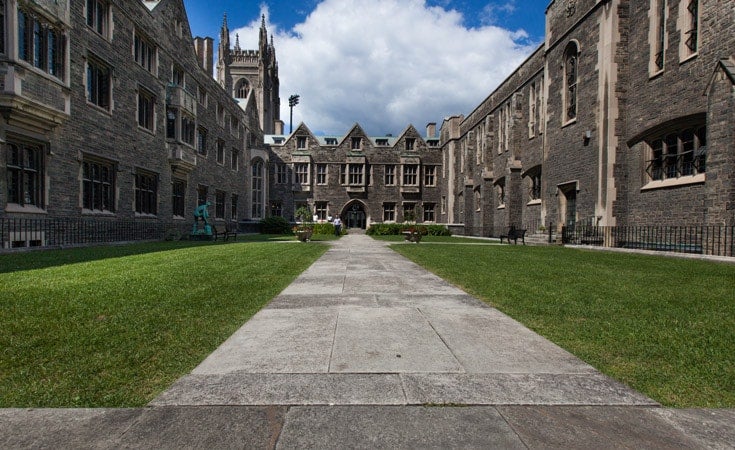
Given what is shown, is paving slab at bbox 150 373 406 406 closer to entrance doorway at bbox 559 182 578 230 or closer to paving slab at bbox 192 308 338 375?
paving slab at bbox 192 308 338 375

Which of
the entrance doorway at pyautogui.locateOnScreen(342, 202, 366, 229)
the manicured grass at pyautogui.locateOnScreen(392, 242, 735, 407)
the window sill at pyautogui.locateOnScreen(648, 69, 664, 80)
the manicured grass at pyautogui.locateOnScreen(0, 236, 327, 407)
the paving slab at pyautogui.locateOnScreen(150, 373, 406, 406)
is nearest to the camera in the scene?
the paving slab at pyautogui.locateOnScreen(150, 373, 406, 406)

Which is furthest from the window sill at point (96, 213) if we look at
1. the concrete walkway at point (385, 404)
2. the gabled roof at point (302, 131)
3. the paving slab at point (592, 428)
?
the gabled roof at point (302, 131)

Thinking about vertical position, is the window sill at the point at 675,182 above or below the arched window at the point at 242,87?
below

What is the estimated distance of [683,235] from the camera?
13.5 meters

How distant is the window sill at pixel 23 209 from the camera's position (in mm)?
11367

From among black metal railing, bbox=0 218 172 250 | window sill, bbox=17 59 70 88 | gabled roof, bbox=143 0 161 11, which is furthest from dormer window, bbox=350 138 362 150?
window sill, bbox=17 59 70 88

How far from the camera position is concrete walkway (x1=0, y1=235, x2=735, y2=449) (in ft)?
6.09

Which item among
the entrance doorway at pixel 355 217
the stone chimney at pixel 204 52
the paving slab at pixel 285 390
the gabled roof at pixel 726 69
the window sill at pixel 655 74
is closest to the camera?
the paving slab at pixel 285 390

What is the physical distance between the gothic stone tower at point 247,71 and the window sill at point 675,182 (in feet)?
175

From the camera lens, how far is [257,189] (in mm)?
37062

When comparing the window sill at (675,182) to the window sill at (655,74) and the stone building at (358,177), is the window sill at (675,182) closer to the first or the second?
the window sill at (655,74)

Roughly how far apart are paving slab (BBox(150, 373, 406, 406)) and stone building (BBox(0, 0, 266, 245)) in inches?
506

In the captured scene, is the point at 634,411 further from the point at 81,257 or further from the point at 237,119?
the point at 237,119

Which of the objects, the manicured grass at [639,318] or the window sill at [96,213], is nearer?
the manicured grass at [639,318]
